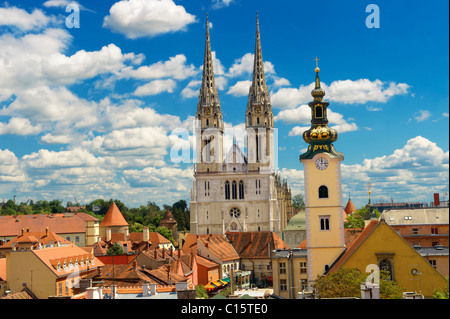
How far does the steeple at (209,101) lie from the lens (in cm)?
7944

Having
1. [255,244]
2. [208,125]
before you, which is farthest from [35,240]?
[208,125]

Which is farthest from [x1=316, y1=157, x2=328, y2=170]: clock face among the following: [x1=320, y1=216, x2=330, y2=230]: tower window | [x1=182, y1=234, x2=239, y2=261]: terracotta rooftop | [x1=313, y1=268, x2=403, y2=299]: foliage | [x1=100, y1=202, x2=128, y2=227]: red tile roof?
[x1=100, y1=202, x2=128, y2=227]: red tile roof

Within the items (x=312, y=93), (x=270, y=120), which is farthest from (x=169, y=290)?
(x=270, y=120)

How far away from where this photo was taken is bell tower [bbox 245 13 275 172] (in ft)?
256

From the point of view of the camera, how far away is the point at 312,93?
29516 millimetres

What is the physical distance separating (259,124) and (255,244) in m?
26.8

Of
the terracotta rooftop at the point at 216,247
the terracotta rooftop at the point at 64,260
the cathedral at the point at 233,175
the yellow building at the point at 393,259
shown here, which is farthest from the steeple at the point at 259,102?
the yellow building at the point at 393,259

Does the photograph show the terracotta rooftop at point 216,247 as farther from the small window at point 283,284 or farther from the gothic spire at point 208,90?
the gothic spire at point 208,90

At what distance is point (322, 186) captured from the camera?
2997 cm

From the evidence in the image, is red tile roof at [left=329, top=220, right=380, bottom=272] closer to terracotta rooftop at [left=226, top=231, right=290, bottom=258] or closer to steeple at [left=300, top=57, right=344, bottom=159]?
steeple at [left=300, top=57, right=344, bottom=159]

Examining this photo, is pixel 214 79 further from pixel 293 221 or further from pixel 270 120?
pixel 293 221

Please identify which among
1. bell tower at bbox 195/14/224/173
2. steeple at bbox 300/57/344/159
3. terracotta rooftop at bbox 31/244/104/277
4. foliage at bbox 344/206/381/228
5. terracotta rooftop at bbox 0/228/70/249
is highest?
bell tower at bbox 195/14/224/173

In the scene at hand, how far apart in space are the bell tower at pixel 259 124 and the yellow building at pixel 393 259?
177ft
